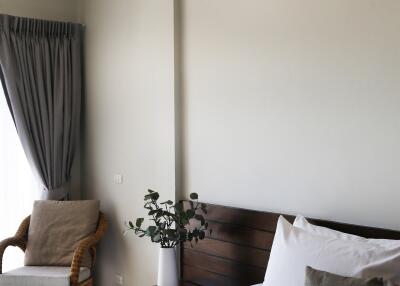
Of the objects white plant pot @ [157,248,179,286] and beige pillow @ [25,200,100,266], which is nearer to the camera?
white plant pot @ [157,248,179,286]

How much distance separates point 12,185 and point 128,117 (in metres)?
1.21

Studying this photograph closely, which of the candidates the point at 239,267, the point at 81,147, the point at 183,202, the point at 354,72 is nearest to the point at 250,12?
the point at 354,72

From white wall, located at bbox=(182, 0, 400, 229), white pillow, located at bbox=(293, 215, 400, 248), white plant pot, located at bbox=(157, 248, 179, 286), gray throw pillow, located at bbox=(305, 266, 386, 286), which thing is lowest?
white plant pot, located at bbox=(157, 248, 179, 286)

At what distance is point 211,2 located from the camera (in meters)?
2.94

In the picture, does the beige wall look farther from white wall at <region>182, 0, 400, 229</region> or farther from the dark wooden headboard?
the dark wooden headboard

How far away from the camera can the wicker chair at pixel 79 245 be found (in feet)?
10.6

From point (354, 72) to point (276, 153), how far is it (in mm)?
636

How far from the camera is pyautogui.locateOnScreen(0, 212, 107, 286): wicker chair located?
3.24 m

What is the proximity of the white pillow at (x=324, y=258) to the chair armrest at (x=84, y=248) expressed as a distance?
1660mm

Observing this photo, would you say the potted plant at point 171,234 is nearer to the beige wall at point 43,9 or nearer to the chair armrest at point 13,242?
the chair armrest at point 13,242

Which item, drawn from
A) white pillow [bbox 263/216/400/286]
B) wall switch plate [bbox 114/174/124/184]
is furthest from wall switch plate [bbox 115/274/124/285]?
white pillow [bbox 263/216/400/286]

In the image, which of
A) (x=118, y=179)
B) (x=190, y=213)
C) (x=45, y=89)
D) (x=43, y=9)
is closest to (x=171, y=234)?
(x=190, y=213)

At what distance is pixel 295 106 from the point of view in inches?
98.3

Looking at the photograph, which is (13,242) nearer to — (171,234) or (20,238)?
(20,238)
